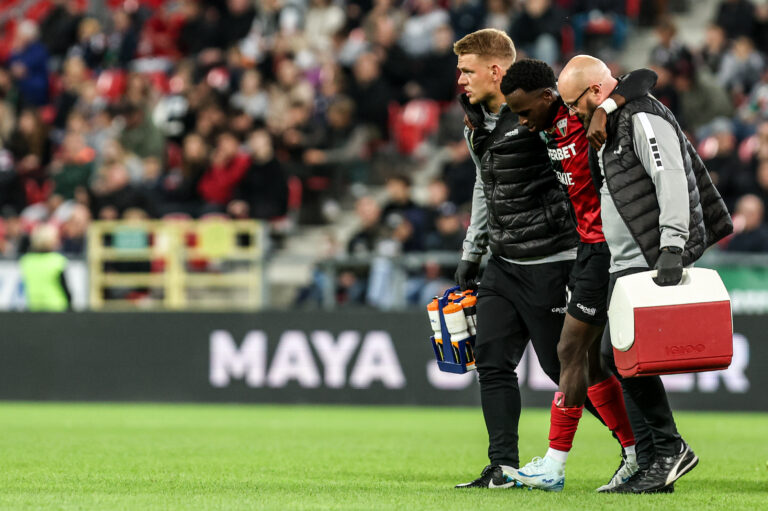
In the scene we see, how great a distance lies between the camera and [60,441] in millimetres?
9805

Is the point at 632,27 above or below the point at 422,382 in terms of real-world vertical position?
above

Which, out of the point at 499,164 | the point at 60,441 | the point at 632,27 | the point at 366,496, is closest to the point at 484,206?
the point at 499,164

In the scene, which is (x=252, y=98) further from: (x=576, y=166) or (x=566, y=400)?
(x=566, y=400)

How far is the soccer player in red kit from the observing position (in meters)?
6.53

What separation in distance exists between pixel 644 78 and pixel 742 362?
7498 millimetres

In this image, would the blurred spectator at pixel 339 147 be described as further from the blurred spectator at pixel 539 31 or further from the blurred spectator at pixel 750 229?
the blurred spectator at pixel 750 229

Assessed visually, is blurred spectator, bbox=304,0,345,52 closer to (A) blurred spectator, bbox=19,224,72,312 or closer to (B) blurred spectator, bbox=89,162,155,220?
(B) blurred spectator, bbox=89,162,155,220

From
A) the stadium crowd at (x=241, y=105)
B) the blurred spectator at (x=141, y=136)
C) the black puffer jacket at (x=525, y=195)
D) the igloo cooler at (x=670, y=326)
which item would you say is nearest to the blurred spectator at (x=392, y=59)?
the stadium crowd at (x=241, y=105)

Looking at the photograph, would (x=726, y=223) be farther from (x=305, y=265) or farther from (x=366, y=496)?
(x=305, y=265)

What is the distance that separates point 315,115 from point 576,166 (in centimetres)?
1185

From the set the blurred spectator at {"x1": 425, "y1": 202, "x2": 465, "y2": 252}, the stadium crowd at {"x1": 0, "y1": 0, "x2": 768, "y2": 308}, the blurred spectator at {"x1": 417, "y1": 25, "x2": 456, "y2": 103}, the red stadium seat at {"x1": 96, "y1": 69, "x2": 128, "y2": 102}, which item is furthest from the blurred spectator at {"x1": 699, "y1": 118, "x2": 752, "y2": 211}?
the red stadium seat at {"x1": 96, "y1": 69, "x2": 128, "y2": 102}

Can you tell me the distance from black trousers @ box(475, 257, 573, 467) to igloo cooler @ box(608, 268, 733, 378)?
26.6 inches

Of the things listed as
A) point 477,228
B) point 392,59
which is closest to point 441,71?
point 392,59

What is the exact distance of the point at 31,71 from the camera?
70.1 feet
